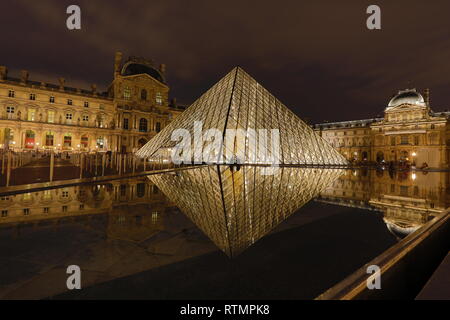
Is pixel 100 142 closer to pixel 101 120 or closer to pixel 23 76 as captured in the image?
pixel 101 120

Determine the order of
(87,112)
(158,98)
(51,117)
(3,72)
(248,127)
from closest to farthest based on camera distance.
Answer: (248,127) < (3,72) < (51,117) < (87,112) < (158,98)

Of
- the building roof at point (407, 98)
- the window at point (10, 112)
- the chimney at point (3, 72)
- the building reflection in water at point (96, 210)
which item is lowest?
the building reflection in water at point (96, 210)

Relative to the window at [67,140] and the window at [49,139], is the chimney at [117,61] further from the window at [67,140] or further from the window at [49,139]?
the window at [49,139]

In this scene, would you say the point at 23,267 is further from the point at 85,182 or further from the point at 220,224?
the point at 85,182

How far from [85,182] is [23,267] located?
6.21 m

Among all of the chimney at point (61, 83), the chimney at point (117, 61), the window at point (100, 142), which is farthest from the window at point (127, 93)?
the chimney at point (61, 83)

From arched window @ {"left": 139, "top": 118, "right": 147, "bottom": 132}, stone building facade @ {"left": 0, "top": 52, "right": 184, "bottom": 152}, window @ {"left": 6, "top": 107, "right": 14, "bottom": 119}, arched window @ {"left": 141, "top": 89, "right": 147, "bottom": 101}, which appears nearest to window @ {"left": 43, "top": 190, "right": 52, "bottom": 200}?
stone building facade @ {"left": 0, "top": 52, "right": 184, "bottom": 152}

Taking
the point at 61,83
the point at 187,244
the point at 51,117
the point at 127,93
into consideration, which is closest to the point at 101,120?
the point at 127,93

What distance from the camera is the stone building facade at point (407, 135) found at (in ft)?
131

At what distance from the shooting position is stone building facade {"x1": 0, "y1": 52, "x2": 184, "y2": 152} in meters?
29.1

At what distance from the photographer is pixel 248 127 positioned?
1780cm

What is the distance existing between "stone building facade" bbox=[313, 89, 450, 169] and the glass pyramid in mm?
25435

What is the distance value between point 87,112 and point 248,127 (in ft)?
93.8

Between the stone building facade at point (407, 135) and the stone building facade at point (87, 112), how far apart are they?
40704mm
